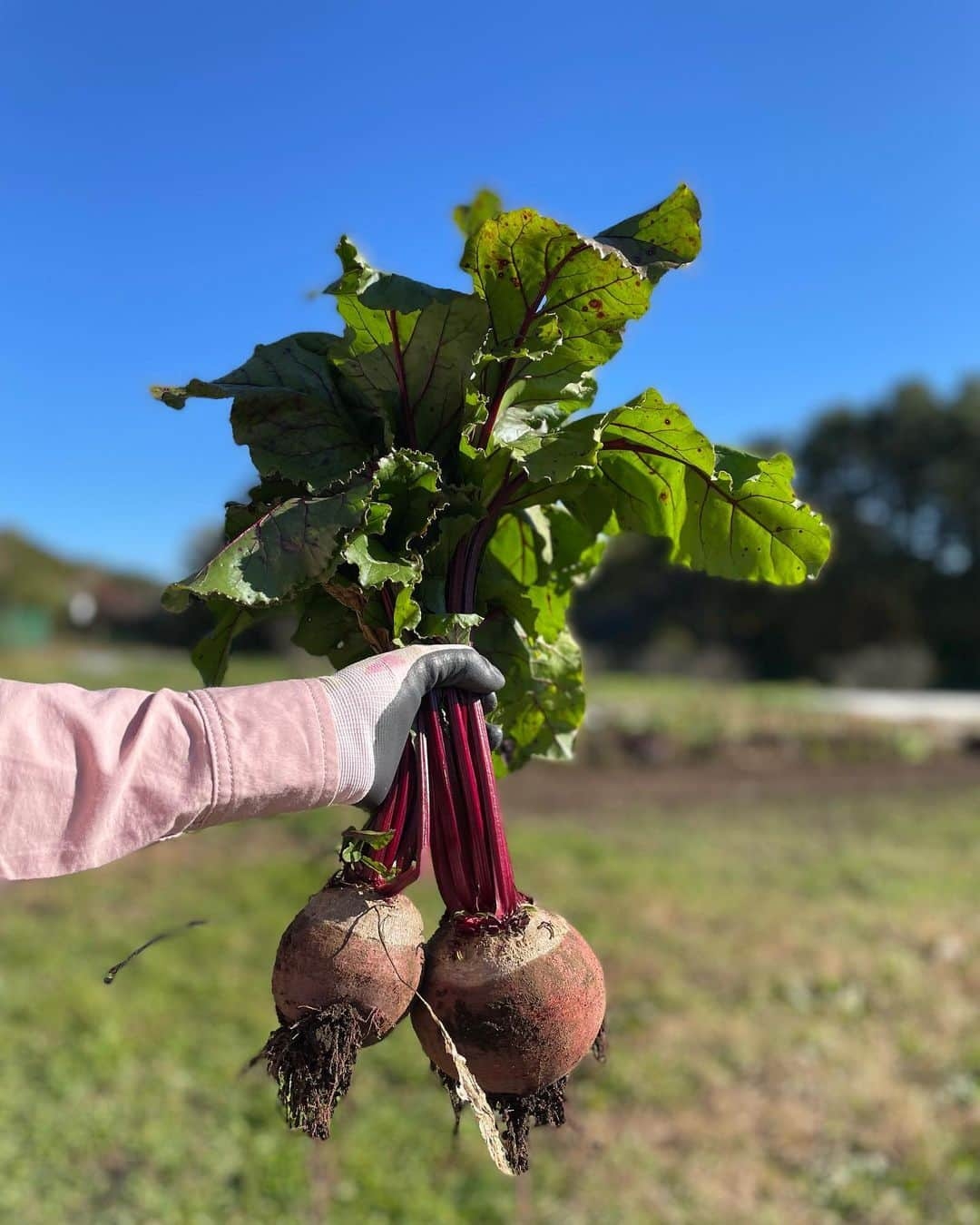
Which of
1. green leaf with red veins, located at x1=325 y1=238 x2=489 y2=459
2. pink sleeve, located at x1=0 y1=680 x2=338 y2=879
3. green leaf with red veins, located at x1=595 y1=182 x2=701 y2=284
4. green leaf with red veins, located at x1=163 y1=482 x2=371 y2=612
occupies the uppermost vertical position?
green leaf with red veins, located at x1=595 y1=182 x2=701 y2=284

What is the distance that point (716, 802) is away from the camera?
12.0 metres

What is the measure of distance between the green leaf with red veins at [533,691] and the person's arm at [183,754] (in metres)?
0.27

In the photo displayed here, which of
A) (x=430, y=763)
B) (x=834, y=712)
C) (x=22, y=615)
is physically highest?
(x=430, y=763)

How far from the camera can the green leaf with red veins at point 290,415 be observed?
5.75ft

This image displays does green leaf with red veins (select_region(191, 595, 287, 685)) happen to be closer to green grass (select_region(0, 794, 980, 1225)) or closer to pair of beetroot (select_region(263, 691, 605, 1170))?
pair of beetroot (select_region(263, 691, 605, 1170))

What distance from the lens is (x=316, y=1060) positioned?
1.71m

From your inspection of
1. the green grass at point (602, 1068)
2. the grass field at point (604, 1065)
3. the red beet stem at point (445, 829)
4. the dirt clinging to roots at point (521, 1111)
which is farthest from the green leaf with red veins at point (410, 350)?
the green grass at point (602, 1068)

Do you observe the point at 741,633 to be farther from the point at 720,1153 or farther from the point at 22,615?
the point at 720,1153

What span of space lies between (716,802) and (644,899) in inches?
157

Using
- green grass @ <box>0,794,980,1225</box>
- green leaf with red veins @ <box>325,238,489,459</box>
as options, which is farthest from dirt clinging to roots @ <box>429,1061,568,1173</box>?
green grass @ <box>0,794,980,1225</box>

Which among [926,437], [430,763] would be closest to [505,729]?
[430,763]

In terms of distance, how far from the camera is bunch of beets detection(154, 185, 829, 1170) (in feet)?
5.41

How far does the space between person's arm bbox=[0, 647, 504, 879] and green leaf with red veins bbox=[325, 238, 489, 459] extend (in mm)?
416

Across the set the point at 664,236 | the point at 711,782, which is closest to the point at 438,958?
the point at 664,236
